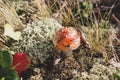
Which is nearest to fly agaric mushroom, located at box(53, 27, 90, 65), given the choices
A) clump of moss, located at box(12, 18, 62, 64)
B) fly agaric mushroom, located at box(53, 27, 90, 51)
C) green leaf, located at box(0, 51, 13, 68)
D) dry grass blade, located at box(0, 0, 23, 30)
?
fly agaric mushroom, located at box(53, 27, 90, 51)

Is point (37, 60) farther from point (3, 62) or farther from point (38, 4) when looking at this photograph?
point (38, 4)

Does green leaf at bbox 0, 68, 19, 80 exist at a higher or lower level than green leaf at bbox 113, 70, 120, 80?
higher

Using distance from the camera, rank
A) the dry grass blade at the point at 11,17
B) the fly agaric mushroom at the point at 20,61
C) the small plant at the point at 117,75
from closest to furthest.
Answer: the small plant at the point at 117,75 → the fly agaric mushroom at the point at 20,61 → the dry grass blade at the point at 11,17

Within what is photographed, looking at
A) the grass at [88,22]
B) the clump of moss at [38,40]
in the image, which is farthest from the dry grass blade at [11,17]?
the grass at [88,22]

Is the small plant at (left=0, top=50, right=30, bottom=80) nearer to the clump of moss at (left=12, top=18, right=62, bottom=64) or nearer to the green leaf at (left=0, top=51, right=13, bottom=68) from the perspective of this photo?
the green leaf at (left=0, top=51, right=13, bottom=68)

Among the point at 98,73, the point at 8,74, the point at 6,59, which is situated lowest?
the point at 98,73

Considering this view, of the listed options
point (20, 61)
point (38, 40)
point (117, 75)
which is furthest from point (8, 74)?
point (117, 75)

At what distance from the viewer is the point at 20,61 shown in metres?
2.75

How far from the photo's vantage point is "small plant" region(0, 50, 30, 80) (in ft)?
8.52

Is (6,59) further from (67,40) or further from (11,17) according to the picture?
(11,17)

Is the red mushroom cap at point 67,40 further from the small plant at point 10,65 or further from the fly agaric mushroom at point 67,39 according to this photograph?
the small plant at point 10,65

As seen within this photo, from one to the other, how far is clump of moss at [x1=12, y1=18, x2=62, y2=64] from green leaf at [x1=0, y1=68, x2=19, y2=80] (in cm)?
33

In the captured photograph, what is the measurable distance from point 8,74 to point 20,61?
0.62ft

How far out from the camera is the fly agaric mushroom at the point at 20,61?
9.02ft
